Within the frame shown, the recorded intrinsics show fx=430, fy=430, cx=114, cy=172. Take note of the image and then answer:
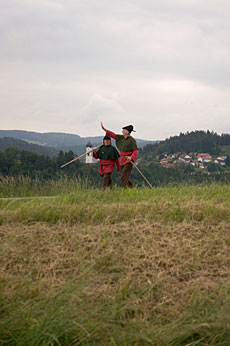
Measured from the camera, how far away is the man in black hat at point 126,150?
10.9 metres

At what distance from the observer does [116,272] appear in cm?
541

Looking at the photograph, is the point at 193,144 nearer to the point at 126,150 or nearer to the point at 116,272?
the point at 126,150

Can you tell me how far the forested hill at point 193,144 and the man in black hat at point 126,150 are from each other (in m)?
116

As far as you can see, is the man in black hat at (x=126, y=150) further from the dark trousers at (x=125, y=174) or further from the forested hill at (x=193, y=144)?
the forested hill at (x=193, y=144)

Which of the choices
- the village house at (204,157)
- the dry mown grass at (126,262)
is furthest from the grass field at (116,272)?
the village house at (204,157)

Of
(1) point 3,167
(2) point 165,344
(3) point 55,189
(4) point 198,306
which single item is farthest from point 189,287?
(1) point 3,167

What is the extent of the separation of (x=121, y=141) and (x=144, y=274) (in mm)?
6339

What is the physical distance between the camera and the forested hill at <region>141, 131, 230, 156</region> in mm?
131750

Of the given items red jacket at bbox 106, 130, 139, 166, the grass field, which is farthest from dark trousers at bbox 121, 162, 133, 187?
the grass field

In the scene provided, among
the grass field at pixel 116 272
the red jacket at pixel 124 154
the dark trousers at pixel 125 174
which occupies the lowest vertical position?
the grass field at pixel 116 272

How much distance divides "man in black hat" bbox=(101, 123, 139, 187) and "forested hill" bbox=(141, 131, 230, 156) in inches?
4566

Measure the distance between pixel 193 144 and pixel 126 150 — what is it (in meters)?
129

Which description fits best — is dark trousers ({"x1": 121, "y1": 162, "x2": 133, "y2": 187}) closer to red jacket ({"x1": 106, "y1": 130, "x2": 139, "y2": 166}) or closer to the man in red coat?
red jacket ({"x1": 106, "y1": 130, "x2": 139, "y2": 166})

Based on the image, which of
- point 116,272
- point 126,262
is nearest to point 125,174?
point 126,262
